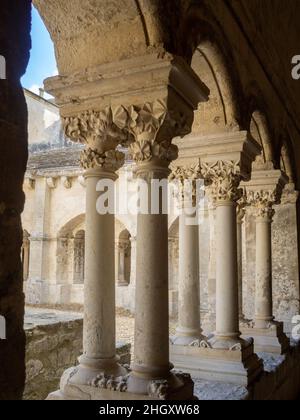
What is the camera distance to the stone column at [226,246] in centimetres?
460

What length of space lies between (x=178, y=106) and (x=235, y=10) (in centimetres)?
209

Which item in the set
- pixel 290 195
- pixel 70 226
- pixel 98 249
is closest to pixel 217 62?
pixel 98 249

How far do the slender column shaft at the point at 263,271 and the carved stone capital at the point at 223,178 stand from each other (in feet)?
5.82

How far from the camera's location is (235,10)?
15.2ft

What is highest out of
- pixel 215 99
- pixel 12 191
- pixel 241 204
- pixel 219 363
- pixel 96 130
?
pixel 215 99

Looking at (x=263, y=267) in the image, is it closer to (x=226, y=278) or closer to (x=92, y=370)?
(x=226, y=278)

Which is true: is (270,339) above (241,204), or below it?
below

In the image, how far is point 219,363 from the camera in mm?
4266

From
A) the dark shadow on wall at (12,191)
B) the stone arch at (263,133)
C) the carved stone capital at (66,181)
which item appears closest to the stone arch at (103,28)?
the dark shadow on wall at (12,191)

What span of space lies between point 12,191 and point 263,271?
5264 millimetres

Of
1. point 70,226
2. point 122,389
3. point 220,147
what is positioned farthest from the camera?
point 70,226

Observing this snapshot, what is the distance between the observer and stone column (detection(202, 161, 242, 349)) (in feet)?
15.1
